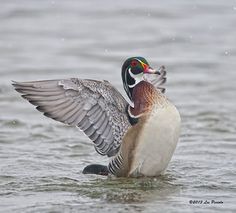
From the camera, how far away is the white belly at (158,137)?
859 centimetres

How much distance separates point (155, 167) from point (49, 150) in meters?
1.93

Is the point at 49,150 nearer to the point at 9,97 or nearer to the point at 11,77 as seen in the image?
the point at 9,97

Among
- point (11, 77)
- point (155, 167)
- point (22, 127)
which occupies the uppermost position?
point (11, 77)

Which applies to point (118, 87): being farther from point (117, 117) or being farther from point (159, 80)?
point (117, 117)

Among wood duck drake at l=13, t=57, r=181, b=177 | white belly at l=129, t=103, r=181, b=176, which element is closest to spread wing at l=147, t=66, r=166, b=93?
wood duck drake at l=13, t=57, r=181, b=177

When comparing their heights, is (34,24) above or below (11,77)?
above

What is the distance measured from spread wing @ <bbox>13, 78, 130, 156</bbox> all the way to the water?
489mm

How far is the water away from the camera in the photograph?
27.2ft

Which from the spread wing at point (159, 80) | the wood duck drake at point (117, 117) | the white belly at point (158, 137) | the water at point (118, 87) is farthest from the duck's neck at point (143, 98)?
the spread wing at point (159, 80)

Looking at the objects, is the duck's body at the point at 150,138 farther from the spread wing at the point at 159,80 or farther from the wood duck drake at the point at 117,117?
the spread wing at the point at 159,80

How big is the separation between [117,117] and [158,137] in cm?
50

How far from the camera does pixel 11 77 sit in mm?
14422

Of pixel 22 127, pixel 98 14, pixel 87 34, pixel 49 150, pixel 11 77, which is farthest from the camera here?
pixel 98 14

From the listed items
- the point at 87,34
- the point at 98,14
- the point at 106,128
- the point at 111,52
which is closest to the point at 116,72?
the point at 111,52
